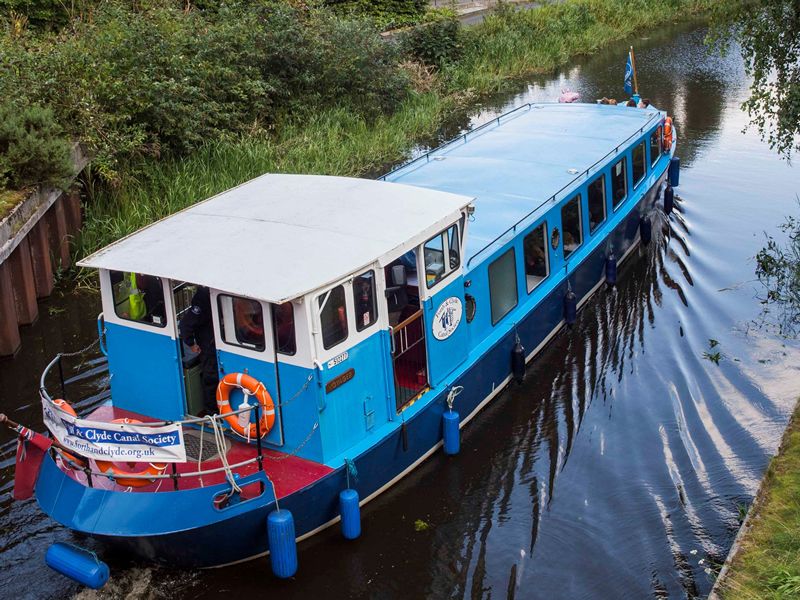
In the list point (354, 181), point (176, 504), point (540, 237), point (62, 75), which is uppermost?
point (62, 75)

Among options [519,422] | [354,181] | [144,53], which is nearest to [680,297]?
[519,422]

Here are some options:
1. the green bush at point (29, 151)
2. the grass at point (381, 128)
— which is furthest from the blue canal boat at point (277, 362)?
the grass at point (381, 128)

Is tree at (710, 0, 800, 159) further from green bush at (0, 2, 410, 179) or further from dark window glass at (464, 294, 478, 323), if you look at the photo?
green bush at (0, 2, 410, 179)

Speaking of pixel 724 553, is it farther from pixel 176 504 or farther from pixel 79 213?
pixel 79 213

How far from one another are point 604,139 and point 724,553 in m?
8.22

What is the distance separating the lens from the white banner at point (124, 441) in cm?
833

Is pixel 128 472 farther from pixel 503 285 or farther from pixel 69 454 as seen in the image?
pixel 503 285

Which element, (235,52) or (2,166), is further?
(235,52)

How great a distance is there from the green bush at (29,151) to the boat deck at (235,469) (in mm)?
6315

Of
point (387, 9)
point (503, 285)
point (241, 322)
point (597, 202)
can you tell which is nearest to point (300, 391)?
point (241, 322)

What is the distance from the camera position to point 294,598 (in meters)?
8.87

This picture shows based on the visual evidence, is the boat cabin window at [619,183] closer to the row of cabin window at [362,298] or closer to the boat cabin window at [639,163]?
the boat cabin window at [639,163]

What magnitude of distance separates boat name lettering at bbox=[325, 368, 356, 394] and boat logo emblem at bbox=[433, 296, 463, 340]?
4.70ft

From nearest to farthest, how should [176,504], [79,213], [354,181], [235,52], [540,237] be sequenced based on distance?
[176,504] < [354,181] < [540,237] < [79,213] < [235,52]
